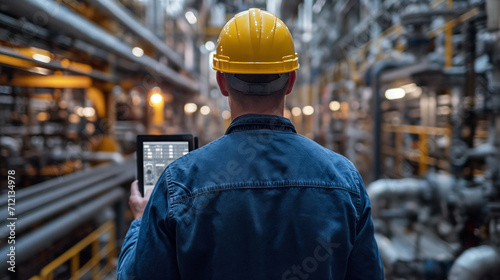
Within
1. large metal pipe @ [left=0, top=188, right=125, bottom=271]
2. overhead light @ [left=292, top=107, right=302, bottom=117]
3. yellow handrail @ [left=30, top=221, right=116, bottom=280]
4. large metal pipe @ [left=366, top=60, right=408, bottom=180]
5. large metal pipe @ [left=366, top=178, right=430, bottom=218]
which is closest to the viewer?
large metal pipe @ [left=0, top=188, right=125, bottom=271]

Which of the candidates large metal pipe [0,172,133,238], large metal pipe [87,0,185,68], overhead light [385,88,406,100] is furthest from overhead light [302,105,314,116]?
large metal pipe [0,172,133,238]

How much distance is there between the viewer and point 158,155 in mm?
1467

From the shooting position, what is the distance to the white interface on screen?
57.0 inches

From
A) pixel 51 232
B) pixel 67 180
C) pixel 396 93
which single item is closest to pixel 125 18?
pixel 67 180

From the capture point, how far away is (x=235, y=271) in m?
1.04

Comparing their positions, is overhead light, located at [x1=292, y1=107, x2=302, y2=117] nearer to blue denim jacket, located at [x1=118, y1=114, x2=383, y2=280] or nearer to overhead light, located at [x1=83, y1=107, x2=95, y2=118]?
overhead light, located at [x1=83, y1=107, x2=95, y2=118]

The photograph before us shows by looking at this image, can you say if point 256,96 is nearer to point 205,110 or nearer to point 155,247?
point 155,247

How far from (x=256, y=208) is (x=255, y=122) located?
0.26 m

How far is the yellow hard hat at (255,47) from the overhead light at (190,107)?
13.0 m

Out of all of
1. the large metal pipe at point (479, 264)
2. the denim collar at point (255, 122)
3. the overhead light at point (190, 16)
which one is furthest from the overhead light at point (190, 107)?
the denim collar at point (255, 122)

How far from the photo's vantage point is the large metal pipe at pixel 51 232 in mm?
2057

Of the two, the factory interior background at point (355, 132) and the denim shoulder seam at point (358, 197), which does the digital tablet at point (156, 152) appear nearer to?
the denim shoulder seam at point (358, 197)

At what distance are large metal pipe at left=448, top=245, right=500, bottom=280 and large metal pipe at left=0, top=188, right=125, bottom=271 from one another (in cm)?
313

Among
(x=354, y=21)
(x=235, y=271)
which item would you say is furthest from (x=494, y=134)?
(x=354, y=21)
